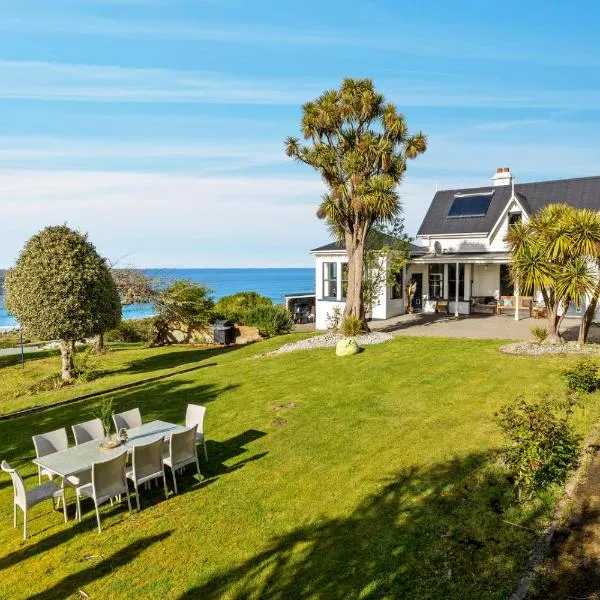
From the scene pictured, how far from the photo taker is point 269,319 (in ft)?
82.7

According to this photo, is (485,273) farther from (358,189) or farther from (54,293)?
(54,293)

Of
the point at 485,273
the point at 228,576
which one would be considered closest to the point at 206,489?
the point at 228,576

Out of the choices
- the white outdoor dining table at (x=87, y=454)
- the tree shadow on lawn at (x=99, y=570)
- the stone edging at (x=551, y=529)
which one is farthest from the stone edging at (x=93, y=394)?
the stone edging at (x=551, y=529)

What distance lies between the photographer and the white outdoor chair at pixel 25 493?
7012 millimetres

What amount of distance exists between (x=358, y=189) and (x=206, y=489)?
549 inches

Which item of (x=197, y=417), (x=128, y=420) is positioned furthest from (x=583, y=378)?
(x=128, y=420)

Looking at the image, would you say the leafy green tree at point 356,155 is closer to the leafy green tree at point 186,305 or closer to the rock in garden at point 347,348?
the rock in garden at point 347,348

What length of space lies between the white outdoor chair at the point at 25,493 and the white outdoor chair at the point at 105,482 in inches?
15.5

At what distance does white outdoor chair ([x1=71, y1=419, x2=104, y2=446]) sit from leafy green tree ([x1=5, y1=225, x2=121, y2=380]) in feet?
29.1

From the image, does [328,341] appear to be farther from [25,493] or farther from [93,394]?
[25,493]

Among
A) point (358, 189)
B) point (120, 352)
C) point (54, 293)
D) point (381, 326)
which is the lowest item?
point (120, 352)

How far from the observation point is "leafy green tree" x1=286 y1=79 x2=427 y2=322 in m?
19.2

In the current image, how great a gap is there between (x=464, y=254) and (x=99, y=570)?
2492 centimetres

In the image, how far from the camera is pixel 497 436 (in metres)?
9.01
